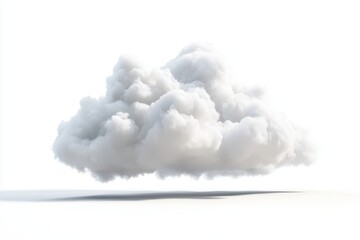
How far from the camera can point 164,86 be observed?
32.1 metres

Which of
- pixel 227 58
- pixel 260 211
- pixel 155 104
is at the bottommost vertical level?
pixel 260 211

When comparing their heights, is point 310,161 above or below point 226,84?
below

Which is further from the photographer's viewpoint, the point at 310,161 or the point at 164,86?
the point at 310,161

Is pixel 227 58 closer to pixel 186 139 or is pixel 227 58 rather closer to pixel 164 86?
pixel 164 86

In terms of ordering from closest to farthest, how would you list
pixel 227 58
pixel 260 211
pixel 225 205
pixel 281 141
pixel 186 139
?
pixel 260 211 → pixel 225 205 → pixel 186 139 → pixel 281 141 → pixel 227 58

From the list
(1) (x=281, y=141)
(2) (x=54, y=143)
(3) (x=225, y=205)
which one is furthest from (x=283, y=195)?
(2) (x=54, y=143)

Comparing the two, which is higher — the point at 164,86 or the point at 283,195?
the point at 164,86

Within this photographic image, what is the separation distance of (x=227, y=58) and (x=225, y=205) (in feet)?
35.1

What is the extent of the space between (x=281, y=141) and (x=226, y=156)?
308 centimetres

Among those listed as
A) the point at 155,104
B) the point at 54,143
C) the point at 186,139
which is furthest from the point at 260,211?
the point at 54,143

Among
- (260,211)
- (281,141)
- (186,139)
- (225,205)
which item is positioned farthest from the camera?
(281,141)

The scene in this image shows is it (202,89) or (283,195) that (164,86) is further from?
(283,195)

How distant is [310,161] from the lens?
34.6m

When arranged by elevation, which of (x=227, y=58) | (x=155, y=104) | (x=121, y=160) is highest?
(x=227, y=58)
